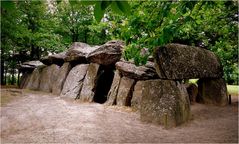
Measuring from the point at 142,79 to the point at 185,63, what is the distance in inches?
75.4

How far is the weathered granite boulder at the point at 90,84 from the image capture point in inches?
540

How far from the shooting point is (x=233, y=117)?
436 inches

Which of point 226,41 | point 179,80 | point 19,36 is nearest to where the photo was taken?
point 179,80

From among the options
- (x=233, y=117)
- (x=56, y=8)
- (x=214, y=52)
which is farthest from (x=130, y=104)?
(x=56, y=8)

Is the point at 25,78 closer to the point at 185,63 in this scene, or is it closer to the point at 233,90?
the point at 185,63

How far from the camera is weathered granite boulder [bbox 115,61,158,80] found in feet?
40.4

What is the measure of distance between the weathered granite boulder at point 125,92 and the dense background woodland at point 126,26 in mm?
939

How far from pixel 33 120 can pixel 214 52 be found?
861 centimetres

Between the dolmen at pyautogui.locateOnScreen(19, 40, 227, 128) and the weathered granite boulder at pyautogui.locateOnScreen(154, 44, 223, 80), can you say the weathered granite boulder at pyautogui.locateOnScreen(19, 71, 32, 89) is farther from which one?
the weathered granite boulder at pyautogui.locateOnScreen(154, 44, 223, 80)

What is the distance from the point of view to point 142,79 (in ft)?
40.6

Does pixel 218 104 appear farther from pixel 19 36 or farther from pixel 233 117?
pixel 19 36

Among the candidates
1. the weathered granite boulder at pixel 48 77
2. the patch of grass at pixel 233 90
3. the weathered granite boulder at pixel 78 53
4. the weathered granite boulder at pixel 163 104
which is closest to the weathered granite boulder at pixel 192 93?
the weathered granite boulder at pixel 163 104

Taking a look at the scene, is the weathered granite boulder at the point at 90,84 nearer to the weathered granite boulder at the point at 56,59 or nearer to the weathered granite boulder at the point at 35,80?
the weathered granite boulder at the point at 56,59

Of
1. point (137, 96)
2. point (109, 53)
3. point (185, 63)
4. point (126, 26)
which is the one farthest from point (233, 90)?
point (126, 26)
